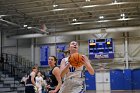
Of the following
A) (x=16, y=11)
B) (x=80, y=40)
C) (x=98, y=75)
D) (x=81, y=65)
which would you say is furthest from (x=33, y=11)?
(x=81, y=65)

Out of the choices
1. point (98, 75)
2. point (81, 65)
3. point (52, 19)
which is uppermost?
point (52, 19)

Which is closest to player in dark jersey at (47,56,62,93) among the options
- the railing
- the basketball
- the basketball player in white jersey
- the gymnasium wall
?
the basketball player in white jersey

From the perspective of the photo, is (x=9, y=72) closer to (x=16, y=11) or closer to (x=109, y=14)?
(x=16, y=11)

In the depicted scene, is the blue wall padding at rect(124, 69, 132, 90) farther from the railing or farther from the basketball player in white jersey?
the basketball player in white jersey

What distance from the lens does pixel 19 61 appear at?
23.8 meters

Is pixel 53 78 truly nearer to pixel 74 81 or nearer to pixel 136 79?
pixel 74 81

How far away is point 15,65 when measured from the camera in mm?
22109

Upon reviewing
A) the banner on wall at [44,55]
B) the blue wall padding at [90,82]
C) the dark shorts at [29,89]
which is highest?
the banner on wall at [44,55]

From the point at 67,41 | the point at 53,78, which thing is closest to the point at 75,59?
the point at 53,78

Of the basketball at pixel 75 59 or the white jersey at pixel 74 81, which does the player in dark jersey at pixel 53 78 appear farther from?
the basketball at pixel 75 59

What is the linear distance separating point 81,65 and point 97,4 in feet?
44.1

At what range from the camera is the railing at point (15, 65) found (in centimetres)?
2077

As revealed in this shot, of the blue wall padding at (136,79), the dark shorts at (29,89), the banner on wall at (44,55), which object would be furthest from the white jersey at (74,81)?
the banner on wall at (44,55)

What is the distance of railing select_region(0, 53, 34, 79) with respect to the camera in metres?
20.8
